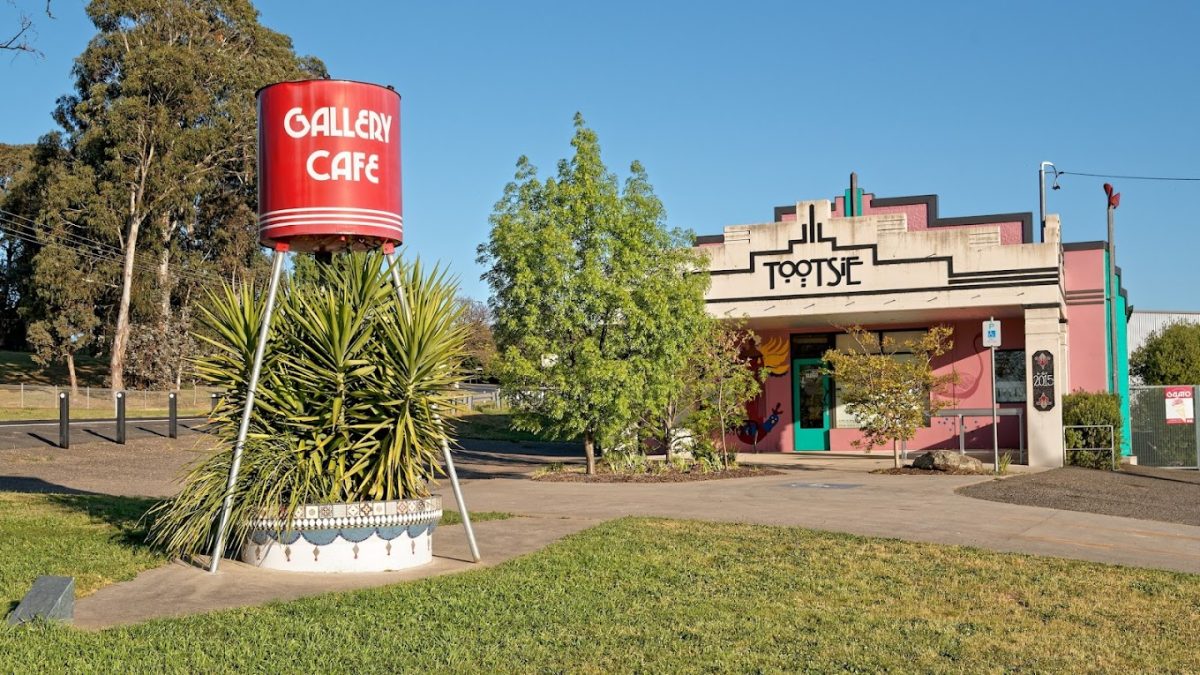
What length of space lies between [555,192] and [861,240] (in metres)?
8.16

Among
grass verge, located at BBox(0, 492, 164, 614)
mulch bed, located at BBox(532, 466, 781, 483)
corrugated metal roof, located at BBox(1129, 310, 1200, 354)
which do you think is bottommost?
mulch bed, located at BBox(532, 466, 781, 483)

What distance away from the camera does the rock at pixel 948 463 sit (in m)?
21.1

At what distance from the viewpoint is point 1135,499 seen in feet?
55.9

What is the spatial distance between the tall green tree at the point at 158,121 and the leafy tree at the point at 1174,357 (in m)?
37.1

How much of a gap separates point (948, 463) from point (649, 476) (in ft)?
18.5

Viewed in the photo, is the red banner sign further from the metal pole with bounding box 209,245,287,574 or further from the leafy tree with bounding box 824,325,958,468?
the metal pole with bounding box 209,245,287,574

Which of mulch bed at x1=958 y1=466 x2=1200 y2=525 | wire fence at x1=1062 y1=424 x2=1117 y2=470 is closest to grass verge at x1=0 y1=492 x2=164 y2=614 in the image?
mulch bed at x1=958 y1=466 x2=1200 y2=525

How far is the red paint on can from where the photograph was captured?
34.2 feet

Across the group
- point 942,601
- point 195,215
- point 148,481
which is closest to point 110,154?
point 195,215

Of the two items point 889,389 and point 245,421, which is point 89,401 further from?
point 245,421

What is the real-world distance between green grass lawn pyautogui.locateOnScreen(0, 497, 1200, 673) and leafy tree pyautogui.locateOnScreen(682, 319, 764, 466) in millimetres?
10946

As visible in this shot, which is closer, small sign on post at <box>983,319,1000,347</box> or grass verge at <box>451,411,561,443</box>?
small sign on post at <box>983,319,1000,347</box>

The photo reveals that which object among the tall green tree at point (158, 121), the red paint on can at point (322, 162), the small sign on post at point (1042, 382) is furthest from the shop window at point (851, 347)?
the tall green tree at point (158, 121)

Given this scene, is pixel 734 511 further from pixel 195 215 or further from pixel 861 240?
pixel 195 215
